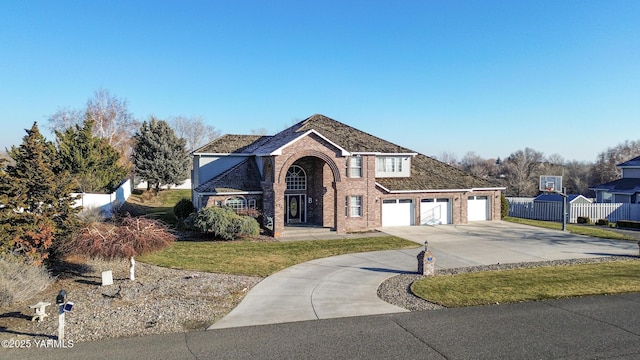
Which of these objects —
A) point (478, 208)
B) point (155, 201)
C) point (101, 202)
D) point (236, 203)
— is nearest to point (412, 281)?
point (236, 203)

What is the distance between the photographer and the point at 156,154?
39.4m

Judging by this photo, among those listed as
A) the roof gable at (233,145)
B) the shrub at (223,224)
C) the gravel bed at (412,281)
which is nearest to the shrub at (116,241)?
the shrub at (223,224)

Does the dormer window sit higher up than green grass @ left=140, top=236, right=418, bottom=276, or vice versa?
the dormer window

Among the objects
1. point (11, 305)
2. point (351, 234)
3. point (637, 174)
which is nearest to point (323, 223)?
point (351, 234)

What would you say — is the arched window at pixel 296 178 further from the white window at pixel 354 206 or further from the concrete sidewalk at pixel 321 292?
the concrete sidewalk at pixel 321 292

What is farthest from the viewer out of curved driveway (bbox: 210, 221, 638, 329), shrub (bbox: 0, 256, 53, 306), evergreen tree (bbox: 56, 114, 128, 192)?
evergreen tree (bbox: 56, 114, 128, 192)

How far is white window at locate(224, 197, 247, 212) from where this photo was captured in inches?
947

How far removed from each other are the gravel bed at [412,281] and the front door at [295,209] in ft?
42.1

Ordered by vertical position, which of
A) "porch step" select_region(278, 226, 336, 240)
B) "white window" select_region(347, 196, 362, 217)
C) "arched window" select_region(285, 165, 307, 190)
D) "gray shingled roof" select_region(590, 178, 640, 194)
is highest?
"arched window" select_region(285, 165, 307, 190)

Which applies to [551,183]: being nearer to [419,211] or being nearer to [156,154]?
[419,211]

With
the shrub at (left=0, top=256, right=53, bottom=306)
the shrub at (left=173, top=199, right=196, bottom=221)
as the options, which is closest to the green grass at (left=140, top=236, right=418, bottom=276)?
the shrub at (left=0, top=256, right=53, bottom=306)

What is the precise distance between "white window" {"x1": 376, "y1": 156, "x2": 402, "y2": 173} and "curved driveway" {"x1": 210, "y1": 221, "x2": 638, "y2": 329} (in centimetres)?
463

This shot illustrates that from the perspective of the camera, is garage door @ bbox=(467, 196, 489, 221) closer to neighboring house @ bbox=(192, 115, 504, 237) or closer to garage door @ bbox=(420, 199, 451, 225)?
neighboring house @ bbox=(192, 115, 504, 237)

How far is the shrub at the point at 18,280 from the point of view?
1091 centimetres
